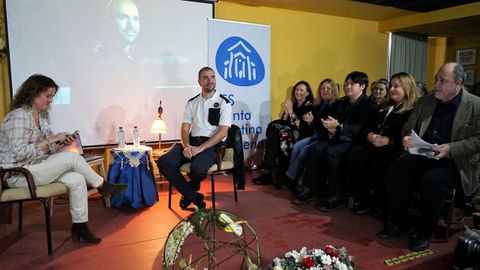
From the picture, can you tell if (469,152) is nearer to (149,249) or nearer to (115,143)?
(149,249)

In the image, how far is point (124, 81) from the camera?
3793 millimetres

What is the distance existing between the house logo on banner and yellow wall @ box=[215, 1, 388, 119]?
400 millimetres

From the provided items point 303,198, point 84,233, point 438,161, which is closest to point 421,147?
point 438,161

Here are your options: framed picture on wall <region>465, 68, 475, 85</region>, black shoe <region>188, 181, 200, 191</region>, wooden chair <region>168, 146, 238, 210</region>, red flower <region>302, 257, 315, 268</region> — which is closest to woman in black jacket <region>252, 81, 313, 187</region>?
wooden chair <region>168, 146, 238, 210</region>

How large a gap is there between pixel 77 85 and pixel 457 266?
11.0 ft

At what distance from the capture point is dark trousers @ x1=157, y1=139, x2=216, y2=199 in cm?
305

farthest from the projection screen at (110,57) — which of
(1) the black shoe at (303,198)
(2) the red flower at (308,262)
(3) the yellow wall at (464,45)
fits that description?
(3) the yellow wall at (464,45)

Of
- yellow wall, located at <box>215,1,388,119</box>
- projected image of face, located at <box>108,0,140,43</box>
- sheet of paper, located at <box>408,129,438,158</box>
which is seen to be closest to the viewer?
sheet of paper, located at <box>408,129,438,158</box>

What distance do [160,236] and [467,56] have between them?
252 inches

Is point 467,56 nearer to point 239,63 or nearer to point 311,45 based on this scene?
point 311,45

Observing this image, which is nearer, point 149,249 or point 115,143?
point 149,249

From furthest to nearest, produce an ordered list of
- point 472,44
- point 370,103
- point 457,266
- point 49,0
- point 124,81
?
point 472,44 → point 124,81 → point 49,0 → point 370,103 → point 457,266

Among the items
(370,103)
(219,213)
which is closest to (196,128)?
(370,103)

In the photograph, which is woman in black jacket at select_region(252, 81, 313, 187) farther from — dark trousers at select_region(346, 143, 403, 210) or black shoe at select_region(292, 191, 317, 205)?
dark trousers at select_region(346, 143, 403, 210)
